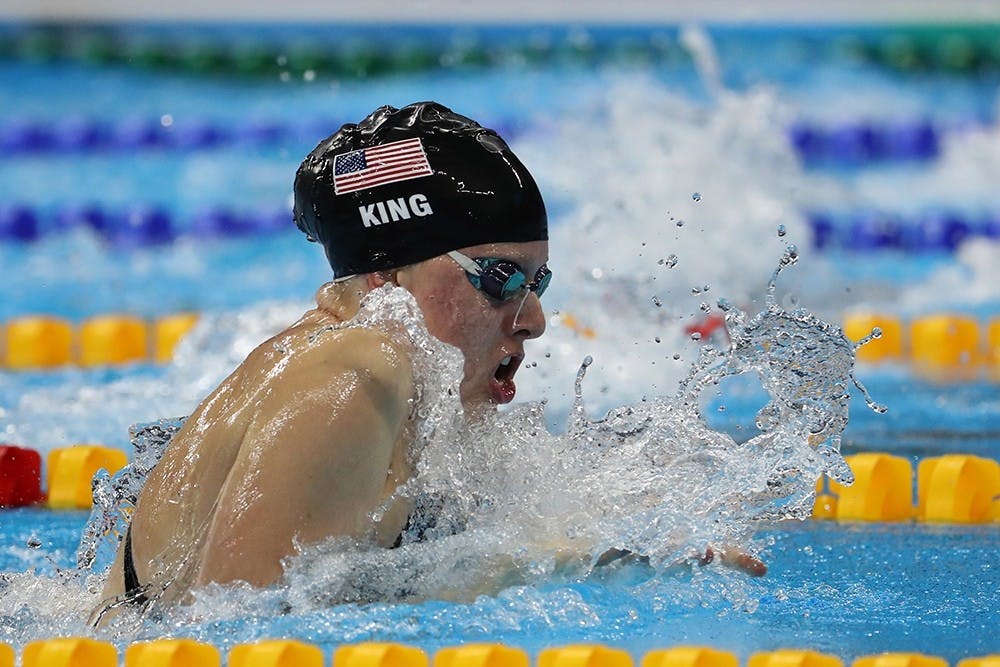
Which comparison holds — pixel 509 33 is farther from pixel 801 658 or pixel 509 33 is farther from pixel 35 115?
pixel 801 658

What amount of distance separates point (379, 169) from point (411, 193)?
7cm

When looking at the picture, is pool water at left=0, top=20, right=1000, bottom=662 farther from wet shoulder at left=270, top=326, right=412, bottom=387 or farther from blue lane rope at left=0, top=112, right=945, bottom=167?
wet shoulder at left=270, top=326, right=412, bottom=387

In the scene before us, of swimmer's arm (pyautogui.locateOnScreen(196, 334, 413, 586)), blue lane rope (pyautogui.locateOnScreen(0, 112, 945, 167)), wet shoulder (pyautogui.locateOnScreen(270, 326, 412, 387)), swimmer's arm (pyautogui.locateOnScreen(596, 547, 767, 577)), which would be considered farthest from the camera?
blue lane rope (pyautogui.locateOnScreen(0, 112, 945, 167))

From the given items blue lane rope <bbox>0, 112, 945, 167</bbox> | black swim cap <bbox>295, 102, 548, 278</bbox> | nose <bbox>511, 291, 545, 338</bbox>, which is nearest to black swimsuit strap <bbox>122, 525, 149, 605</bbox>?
black swim cap <bbox>295, 102, 548, 278</bbox>

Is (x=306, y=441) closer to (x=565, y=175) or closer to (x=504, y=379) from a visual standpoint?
(x=504, y=379)

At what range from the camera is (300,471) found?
6.42 feet

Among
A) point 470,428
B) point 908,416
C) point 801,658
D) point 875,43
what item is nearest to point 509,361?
point 470,428

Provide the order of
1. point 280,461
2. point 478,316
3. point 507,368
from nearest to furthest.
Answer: point 280,461 → point 478,316 → point 507,368

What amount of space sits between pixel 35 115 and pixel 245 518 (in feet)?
26.8

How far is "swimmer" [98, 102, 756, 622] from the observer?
1.97 meters

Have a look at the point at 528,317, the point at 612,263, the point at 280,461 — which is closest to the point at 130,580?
the point at 280,461

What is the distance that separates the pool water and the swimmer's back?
0.36 ft

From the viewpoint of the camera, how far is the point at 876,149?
918 cm

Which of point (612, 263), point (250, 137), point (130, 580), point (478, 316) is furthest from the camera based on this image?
point (250, 137)
